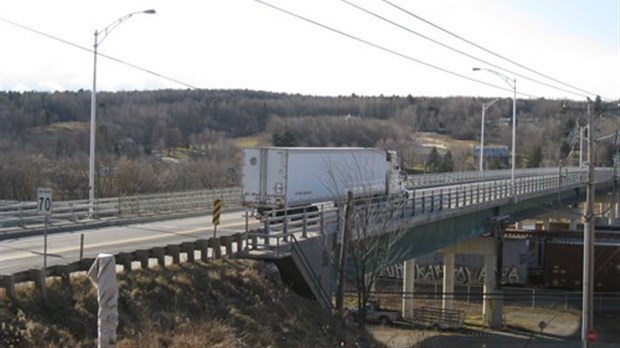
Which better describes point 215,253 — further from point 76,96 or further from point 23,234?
point 76,96

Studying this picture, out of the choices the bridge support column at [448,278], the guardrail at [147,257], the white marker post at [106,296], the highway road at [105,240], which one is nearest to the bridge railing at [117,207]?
the highway road at [105,240]

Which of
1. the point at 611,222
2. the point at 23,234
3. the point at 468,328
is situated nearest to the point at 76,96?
the point at 611,222

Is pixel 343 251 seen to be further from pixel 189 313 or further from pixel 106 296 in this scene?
pixel 106 296

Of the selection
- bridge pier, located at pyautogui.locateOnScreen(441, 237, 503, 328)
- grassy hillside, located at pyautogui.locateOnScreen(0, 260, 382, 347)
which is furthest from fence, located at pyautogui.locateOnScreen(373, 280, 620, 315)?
grassy hillside, located at pyautogui.locateOnScreen(0, 260, 382, 347)

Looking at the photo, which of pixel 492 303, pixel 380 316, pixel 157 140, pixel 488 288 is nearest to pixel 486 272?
pixel 488 288

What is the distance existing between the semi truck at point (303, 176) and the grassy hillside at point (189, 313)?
24.0 ft

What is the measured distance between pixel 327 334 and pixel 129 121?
151450 millimetres

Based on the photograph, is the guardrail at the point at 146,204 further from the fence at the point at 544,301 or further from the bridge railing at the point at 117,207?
the fence at the point at 544,301

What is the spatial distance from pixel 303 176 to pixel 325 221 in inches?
291

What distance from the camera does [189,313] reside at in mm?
19312

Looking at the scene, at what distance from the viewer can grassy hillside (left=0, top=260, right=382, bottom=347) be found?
16094mm

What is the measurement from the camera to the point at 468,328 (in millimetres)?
51094

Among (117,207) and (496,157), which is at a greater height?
(496,157)

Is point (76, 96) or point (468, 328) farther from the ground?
point (76, 96)
